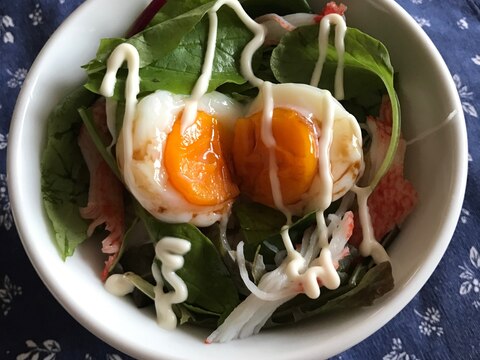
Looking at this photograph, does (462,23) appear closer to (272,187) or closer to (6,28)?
(272,187)

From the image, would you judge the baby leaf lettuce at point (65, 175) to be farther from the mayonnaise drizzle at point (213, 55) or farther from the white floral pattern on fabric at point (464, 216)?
the white floral pattern on fabric at point (464, 216)

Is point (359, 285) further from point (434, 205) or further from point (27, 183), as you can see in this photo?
point (27, 183)

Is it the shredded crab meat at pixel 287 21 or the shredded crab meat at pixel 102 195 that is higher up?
the shredded crab meat at pixel 287 21

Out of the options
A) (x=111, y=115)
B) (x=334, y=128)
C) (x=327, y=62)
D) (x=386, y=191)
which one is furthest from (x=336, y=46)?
(x=111, y=115)

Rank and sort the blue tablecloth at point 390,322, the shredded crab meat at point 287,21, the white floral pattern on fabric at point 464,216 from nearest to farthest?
the shredded crab meat at point 287,21 < the blue tablecloth at point 390,322 < the white floral pattern on fabric at point 464,216

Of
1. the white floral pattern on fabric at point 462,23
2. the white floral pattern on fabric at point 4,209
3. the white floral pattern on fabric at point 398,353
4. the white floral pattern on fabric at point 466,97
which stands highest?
the white floral pattern on fabric at point 462,23

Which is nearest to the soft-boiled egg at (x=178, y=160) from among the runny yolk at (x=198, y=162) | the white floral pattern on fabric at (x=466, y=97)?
the runny yolk at (x=198, y=162)
